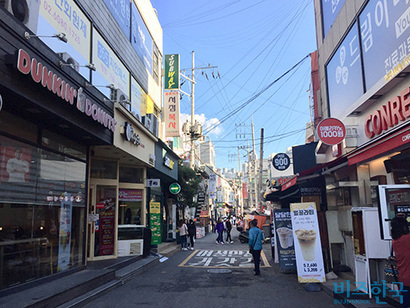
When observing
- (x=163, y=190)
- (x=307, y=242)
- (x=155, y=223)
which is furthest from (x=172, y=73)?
(x=307, y=242)

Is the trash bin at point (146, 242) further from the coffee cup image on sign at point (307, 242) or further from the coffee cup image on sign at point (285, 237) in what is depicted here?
the coffee cup image on sign at point (307, 242)

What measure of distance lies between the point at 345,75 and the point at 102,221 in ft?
31.4

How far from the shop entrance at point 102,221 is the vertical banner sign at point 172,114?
8482 millimetres

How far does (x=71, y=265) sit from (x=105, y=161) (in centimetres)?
450

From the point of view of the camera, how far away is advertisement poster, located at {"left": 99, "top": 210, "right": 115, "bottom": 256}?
40.8 ft

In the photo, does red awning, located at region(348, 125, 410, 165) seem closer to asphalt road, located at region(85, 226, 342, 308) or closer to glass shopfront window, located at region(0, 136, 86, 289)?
asphalt road, located at region(85, 226, 342, 308)

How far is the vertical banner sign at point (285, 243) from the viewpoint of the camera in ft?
33.2

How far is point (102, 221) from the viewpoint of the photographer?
12.7 metres

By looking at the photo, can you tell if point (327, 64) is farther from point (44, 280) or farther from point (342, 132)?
point (44, 280)

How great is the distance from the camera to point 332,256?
9.81m

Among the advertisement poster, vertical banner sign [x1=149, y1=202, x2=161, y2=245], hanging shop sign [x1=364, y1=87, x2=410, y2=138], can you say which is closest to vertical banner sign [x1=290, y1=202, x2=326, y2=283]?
hanging shop sign [x1=364, y1=87, x2=410, y2=138]

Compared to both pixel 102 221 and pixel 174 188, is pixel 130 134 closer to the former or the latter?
pixel 102 221

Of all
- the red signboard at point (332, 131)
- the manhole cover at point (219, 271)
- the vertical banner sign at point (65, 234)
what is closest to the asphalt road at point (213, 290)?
the manhole cover at point (219, 271)

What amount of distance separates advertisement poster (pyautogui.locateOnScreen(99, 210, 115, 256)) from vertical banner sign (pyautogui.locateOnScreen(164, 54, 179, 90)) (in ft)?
34.0
